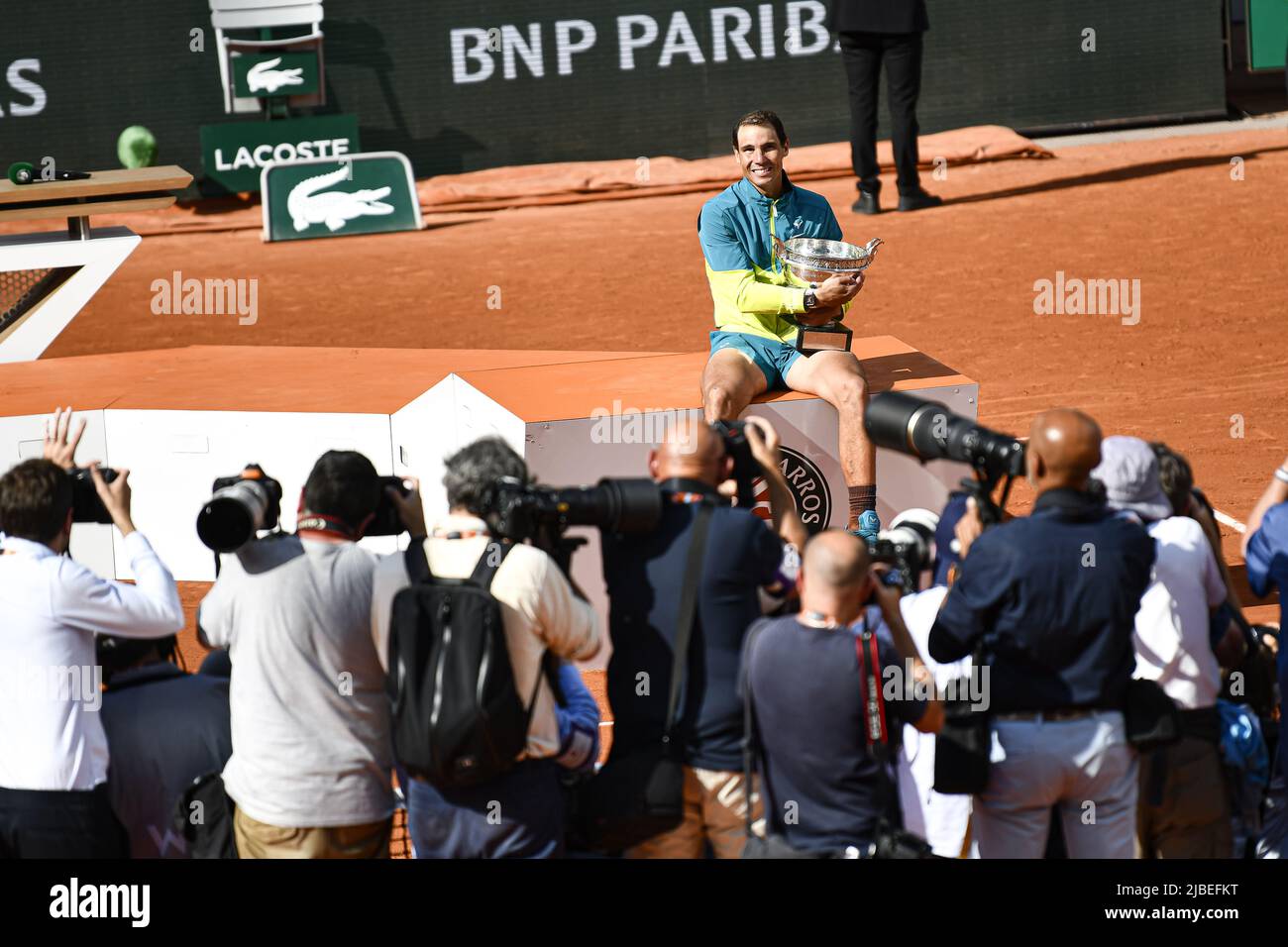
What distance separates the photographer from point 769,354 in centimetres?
623

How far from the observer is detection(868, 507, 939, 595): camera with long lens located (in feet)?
13.9

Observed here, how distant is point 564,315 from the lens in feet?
40.5

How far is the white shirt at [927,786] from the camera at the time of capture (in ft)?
13.2

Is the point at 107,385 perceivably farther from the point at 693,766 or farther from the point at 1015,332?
the point at 1015,332

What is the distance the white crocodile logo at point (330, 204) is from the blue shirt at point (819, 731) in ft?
42.9

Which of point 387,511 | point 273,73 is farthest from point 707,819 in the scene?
point 273,73

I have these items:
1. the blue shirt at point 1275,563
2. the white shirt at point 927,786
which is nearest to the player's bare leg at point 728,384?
the white shirt at point 927,786

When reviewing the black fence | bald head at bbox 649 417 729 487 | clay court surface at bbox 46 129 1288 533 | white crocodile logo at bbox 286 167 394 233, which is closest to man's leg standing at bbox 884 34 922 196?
clay court surface at bbox 46 129 1288 533

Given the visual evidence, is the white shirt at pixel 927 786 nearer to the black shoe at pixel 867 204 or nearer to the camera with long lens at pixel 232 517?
the camera with long lens at pixel 232 517

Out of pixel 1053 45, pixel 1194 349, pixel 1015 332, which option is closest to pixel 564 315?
pixel 1015 332

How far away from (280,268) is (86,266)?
5120 mm

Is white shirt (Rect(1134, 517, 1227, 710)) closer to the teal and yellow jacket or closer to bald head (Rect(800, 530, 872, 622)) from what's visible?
bald head (Rect(800, 530, 872, 622))

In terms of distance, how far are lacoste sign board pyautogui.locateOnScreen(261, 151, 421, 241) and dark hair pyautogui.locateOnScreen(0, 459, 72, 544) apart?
12281 millimetres

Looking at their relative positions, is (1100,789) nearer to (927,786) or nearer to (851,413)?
(927,786)
